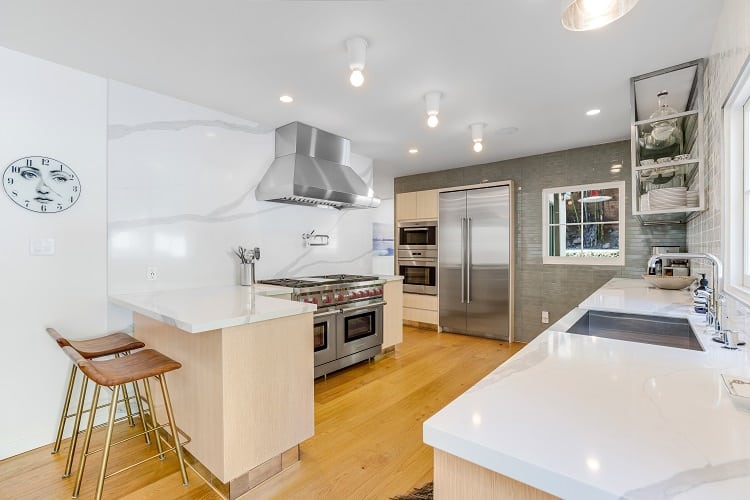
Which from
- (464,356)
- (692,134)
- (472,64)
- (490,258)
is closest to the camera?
(472,64)

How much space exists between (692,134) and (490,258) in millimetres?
2403

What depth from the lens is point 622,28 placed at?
1844 millimetres

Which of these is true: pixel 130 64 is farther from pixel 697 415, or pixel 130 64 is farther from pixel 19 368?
pixel 697 415

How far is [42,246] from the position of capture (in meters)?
2.13

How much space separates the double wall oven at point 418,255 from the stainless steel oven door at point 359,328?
1577mm

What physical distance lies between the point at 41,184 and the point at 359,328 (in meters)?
2.61

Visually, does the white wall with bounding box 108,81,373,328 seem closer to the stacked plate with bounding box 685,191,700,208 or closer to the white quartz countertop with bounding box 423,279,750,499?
the white quartz countertop with bounding box 423,279,750,499

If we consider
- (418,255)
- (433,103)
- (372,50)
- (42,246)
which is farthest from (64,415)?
(418,255)

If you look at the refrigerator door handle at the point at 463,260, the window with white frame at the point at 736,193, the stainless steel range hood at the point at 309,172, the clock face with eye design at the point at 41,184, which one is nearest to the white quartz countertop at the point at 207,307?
the clock face with eye design at the point at 41,184

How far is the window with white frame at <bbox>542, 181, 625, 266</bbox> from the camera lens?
379 centimetres

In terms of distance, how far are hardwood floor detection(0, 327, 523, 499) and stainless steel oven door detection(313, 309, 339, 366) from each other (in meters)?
0.25

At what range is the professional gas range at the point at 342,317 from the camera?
3023 millimetres

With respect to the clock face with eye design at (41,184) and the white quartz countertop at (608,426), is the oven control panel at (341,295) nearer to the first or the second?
the clock face with eye design at (41,184)


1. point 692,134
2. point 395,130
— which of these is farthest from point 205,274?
point 692,134
